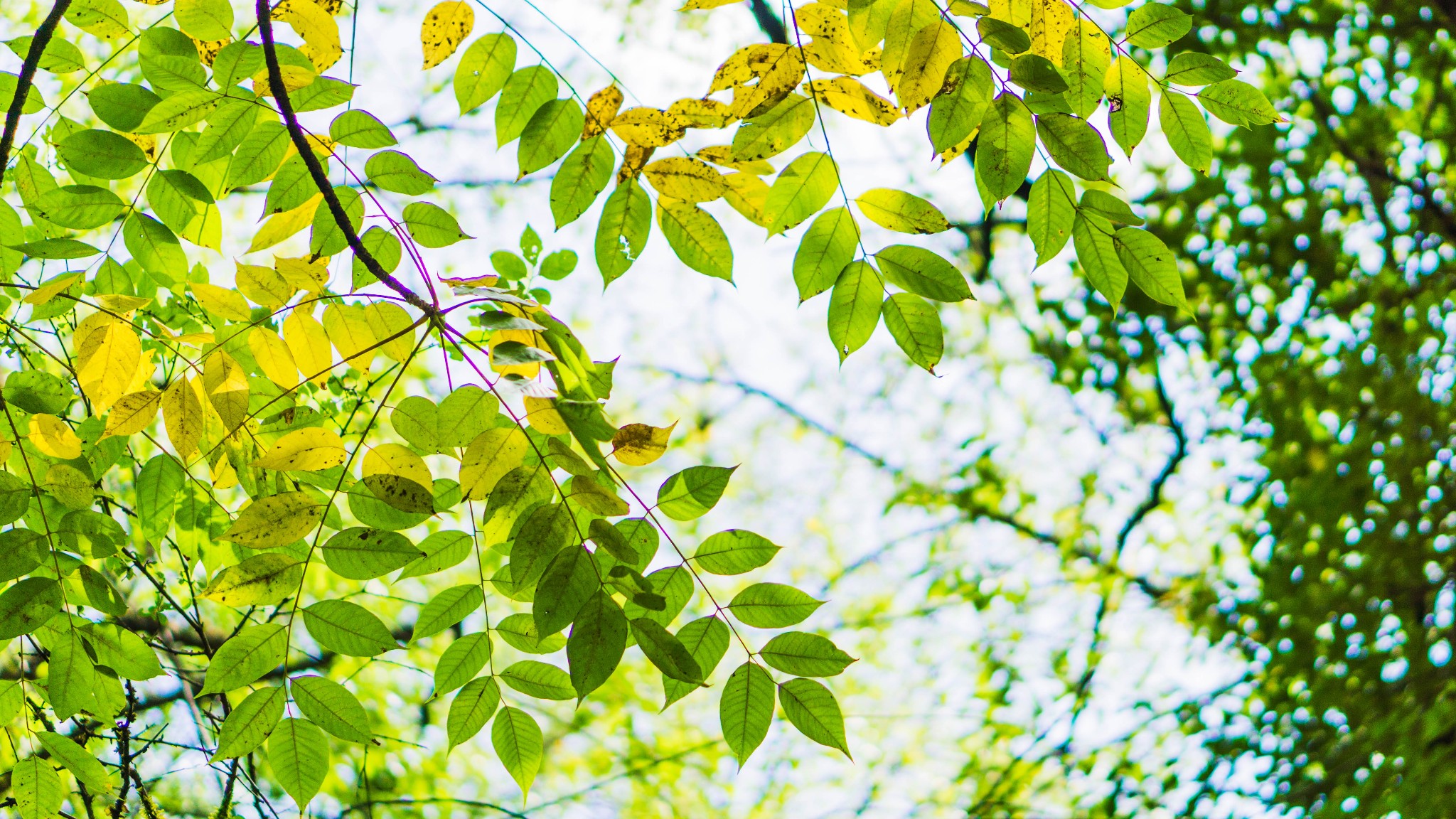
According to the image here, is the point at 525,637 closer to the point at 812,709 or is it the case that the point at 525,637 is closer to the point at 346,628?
the point at 346,628

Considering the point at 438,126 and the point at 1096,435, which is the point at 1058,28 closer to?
the point at 1096,435

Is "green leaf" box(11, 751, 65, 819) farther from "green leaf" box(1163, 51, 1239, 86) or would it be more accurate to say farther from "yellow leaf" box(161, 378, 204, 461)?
"green leaf" box(1163, 51, 1239, 86)

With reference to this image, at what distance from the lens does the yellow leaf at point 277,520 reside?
3.51 feet

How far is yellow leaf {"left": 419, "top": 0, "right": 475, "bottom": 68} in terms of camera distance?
1.20 meters

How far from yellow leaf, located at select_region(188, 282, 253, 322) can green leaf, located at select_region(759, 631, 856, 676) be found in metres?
0.86

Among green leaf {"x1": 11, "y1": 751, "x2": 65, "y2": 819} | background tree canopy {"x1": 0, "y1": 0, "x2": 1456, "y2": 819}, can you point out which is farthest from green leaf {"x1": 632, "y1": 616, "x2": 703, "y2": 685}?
green leaf {"x1": 11, "y1": 751, "x2": 65, "y2": 819}

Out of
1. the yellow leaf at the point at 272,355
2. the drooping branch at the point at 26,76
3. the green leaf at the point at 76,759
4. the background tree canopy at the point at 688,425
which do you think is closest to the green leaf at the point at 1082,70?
the background tree canopy at the point at 688,425

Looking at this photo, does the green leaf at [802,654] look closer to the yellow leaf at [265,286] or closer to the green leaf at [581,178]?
the green leaf at [581,178]

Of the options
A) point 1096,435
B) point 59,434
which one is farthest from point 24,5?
point 1096,435

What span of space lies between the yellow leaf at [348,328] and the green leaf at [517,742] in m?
0.56

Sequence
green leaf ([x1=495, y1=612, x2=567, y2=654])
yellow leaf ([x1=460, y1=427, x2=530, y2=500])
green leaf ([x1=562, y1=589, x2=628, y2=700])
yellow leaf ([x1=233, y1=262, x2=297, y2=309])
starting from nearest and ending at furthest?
green leaf ([x1=562, y1=589, x2=628, y2=700]) → yellow leaf ([x1=460, y1=427, x2=530, y2=500]) → yellow leaf ([x1=233, y1=262, x2=297, y2=309]) → green leaf ([x1=495, y1=612, x2=567, y2=654])

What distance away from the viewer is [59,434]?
1.29 m

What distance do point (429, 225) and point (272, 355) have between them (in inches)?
11.1

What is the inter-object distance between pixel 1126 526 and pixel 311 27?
6171mm
